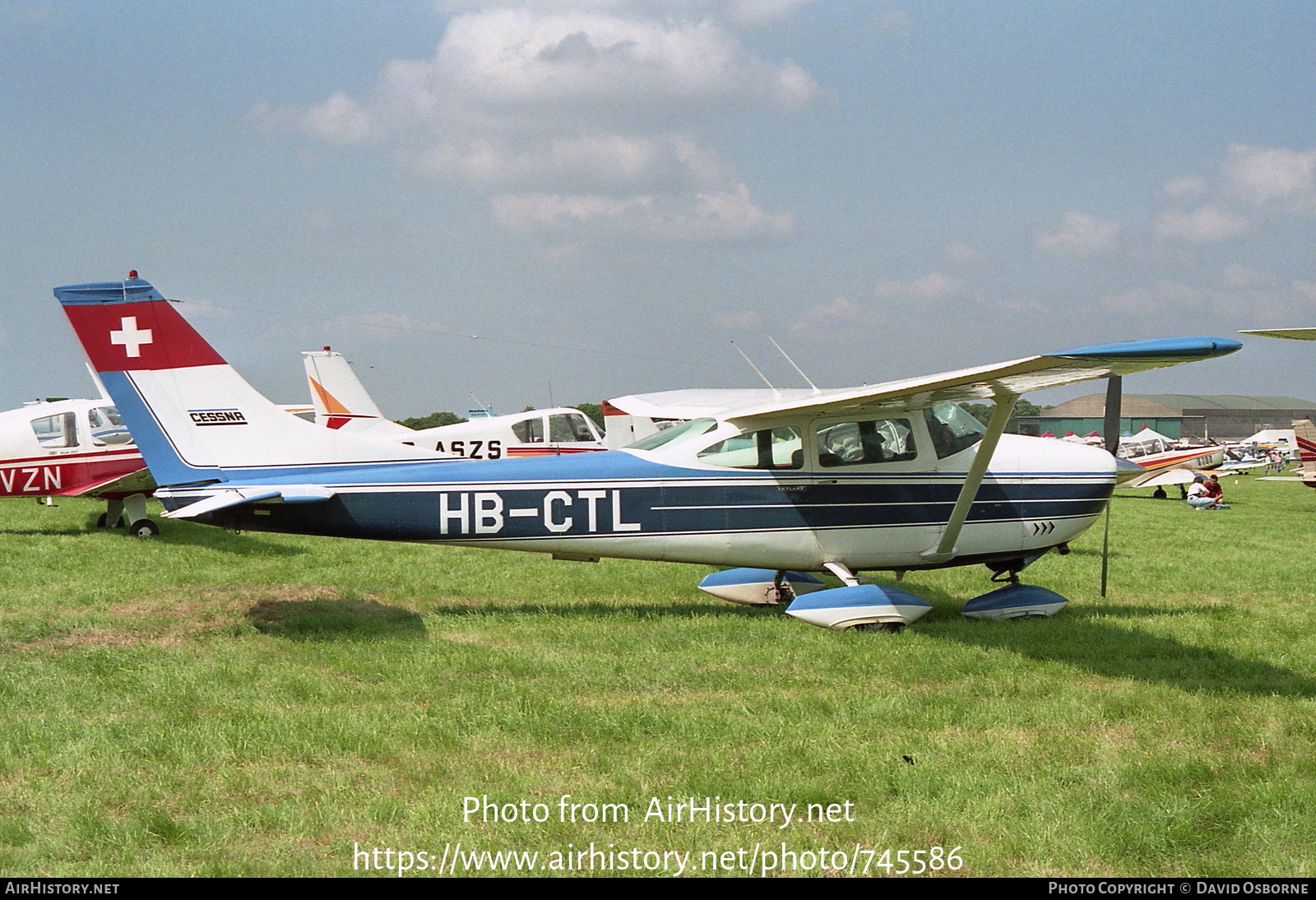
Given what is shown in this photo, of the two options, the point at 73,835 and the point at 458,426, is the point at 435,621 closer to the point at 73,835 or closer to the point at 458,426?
the point at 73,835

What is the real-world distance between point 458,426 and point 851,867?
14.5m

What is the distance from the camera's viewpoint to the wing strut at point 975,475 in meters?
7.61

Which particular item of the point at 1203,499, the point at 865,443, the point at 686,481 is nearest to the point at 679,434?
the point at 686,481

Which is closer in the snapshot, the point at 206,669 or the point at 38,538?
the point at 206,669

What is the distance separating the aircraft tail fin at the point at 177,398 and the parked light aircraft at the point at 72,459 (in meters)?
7.67

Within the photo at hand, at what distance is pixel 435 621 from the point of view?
8.36m

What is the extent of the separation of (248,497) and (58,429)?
9.80 meters

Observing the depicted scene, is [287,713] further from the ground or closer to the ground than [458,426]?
closer to the ground

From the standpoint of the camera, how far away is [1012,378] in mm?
7145

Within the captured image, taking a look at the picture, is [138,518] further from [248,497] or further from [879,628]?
[879,628]

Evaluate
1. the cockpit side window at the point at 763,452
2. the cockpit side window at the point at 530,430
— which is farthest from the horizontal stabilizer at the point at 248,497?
the cockpit side window at the point at 530,430

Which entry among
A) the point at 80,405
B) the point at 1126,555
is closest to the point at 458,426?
the point at 80,405

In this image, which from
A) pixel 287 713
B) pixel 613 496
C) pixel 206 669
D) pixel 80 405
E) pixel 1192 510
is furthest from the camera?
pixel 1192 510

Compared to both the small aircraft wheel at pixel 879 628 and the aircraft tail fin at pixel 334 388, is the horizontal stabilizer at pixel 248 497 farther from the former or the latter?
the aircraft tail fin at pixel 334 388
